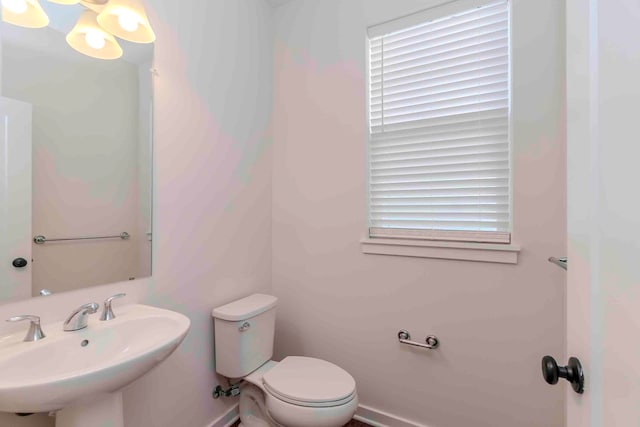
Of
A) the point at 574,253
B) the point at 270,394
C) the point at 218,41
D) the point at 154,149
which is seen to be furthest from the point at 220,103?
the point at 574,253

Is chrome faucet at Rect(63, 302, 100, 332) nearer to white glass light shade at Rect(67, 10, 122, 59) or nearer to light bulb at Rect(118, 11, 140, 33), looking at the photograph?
white glass light shade at Rect(67, 10, 122, 59)

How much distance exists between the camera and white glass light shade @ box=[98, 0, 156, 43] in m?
1.20

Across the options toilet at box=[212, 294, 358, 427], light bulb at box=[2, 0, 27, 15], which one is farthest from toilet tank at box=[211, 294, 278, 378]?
light bulb at box=[2, 0, 27, 15]

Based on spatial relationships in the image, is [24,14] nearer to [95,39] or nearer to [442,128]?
[95,39]

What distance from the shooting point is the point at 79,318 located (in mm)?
1057

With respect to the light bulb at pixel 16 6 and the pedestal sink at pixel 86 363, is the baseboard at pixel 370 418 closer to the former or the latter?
the pedestal sink at pixel 86 363

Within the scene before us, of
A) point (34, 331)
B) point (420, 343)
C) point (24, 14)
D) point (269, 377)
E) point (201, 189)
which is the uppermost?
point (24, 14)

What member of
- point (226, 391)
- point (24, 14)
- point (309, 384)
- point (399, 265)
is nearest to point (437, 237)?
point (399, 265)

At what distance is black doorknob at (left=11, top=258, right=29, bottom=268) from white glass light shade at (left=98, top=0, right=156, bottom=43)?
95 cm

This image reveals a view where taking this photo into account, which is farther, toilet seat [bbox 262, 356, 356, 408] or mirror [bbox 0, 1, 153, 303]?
toilet seat [bbox 262, 356, 356, 408]

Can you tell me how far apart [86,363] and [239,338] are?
2.27ft

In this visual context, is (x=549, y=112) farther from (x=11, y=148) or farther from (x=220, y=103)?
(x=11, y=148)

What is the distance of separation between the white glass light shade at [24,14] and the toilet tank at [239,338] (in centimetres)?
139

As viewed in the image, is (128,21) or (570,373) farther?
(128,21)
